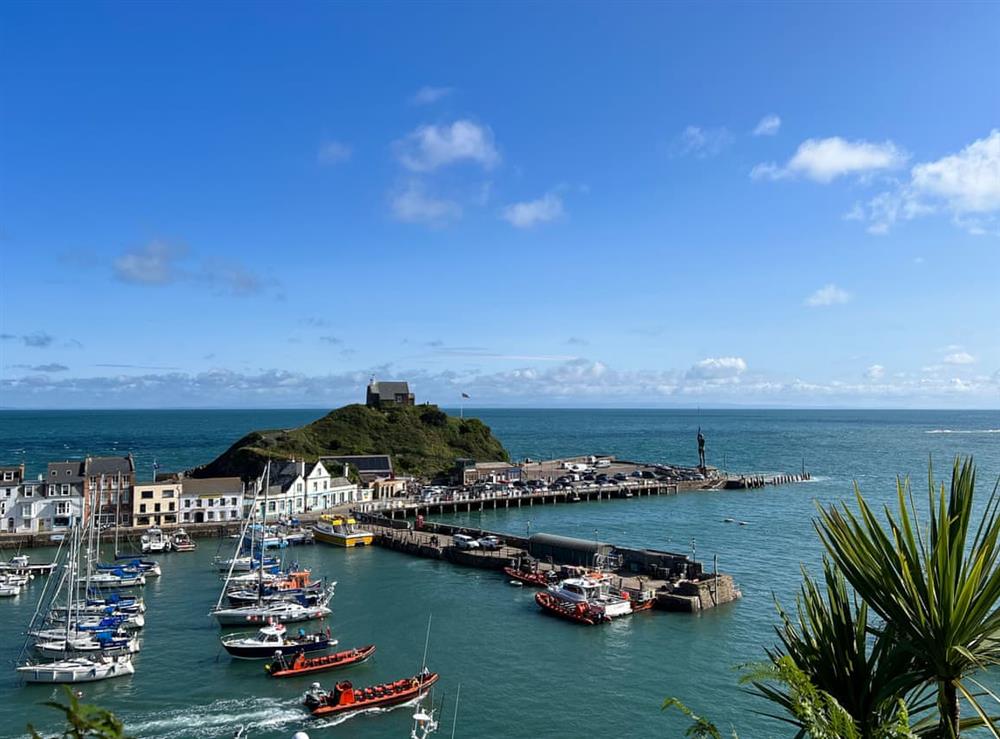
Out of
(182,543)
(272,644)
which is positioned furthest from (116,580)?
(272,644)

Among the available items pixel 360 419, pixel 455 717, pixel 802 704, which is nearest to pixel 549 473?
pixel 360 419

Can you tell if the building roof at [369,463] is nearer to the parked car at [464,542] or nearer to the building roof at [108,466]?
the building roof at [108,466]

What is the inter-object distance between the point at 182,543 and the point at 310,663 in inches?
1630

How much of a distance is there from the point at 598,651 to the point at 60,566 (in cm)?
5060

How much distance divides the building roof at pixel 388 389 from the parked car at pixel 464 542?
358 feet

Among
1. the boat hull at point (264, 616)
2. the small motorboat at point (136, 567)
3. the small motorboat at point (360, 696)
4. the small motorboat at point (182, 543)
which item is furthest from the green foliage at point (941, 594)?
the small motorboat at point (182, 543)

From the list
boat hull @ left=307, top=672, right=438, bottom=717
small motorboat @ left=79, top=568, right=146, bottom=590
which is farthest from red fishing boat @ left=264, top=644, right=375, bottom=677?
small motorboat @ left=79, top=568, right=146, bottom=590

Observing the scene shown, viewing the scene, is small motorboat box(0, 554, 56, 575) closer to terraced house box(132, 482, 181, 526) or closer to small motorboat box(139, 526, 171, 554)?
small motorboat box(139, 526, 171, 554)

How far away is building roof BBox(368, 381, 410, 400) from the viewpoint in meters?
184

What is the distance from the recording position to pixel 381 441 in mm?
156875

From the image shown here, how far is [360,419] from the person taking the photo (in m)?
164

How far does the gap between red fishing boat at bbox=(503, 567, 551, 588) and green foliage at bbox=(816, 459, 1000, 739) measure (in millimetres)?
51872

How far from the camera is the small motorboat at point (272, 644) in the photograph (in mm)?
42906

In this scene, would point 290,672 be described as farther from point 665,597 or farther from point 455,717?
point 665,597
